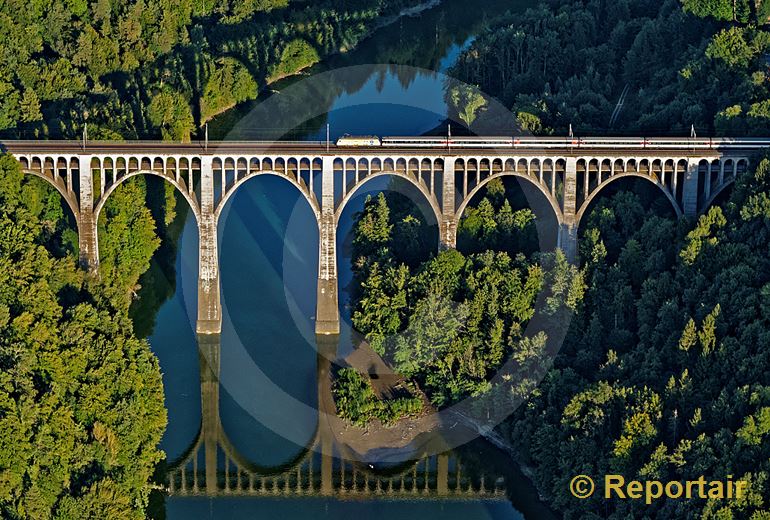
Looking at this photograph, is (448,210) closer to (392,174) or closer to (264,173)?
(392,174)

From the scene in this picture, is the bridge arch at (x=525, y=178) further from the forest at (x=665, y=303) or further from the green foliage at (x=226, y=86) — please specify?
the green foliage at (x=226, y=86)

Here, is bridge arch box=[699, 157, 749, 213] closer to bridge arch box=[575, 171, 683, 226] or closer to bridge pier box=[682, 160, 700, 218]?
bridge pier box=[682, 160, 700, 218]

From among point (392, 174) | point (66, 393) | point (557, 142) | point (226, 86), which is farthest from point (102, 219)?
point (226, 86)

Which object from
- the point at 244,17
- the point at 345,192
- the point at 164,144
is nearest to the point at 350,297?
the point at 345,192

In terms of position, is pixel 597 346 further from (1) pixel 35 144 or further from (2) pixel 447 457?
(1) pixel 35 144

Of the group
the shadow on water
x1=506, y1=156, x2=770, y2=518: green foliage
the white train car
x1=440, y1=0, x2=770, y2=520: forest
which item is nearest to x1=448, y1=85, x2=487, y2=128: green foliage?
x1=440, y1=0, x2=770, y2=520: forest

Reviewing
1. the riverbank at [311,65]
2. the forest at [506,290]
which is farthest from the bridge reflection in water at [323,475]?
the riverbank at [311,65]

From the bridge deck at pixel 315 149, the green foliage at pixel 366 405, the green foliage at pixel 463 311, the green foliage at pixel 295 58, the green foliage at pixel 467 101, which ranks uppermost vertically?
the green foliage at pixel 295 58
